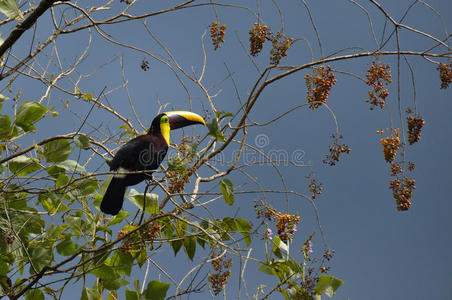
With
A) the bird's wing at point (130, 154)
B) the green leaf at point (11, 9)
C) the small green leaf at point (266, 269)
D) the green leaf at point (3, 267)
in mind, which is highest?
the green leaf at point (11, 9)

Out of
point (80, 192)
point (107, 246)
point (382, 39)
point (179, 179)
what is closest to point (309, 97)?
point (382, 39)

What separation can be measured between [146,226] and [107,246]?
0.22 metres

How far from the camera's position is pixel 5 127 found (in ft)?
10.5

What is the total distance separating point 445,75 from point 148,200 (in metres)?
1.74

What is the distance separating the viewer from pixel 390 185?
8.60 feet

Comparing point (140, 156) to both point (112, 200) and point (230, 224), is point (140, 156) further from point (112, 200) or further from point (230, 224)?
point (230, 224)

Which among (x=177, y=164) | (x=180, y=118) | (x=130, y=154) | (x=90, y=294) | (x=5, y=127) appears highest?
(x=180, y=118)

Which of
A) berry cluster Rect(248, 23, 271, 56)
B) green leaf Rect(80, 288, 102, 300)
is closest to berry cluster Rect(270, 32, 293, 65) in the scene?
berry cluster Rect(248, 23, 271, 56)

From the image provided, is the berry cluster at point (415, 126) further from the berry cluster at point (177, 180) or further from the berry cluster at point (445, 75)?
the berry cluster at point (177, 180)

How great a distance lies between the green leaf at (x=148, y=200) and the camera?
2949 millimetres

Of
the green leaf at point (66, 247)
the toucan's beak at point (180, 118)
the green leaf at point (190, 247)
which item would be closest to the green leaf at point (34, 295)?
the green leaf at point (66, 247)

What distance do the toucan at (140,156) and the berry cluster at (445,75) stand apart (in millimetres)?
1428

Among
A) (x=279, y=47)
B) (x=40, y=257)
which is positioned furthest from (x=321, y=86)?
(x=40, y=257)

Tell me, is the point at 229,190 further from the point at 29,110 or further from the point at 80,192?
the point at 29,110
